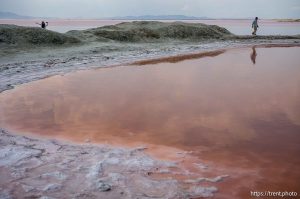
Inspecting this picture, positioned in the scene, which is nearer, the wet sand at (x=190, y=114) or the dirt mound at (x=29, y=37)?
the wet sand at (x=190, y=114)

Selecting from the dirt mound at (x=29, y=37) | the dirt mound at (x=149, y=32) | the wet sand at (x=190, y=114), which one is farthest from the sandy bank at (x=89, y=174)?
the dirt mound at (x=149, y=32)

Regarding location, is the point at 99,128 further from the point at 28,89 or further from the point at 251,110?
the point at 28,89

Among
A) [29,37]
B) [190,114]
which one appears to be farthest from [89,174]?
[29,37]

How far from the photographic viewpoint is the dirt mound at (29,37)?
17.8 m

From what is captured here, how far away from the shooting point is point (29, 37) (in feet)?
60.6

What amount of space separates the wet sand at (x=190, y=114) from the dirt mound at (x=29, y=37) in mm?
7617

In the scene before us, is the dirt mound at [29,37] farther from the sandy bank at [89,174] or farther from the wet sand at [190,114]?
the sandy bank at [89,174]

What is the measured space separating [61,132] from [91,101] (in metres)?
2.15

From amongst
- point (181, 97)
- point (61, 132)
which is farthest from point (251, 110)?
point (61, 132)

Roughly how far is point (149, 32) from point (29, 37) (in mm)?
8908

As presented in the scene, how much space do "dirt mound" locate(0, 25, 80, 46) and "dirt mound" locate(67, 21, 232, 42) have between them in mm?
2093

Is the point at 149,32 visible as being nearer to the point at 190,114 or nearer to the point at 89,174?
the point at 190,114

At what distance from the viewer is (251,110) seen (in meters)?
7.31

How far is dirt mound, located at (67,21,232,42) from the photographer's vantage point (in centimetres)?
2255
